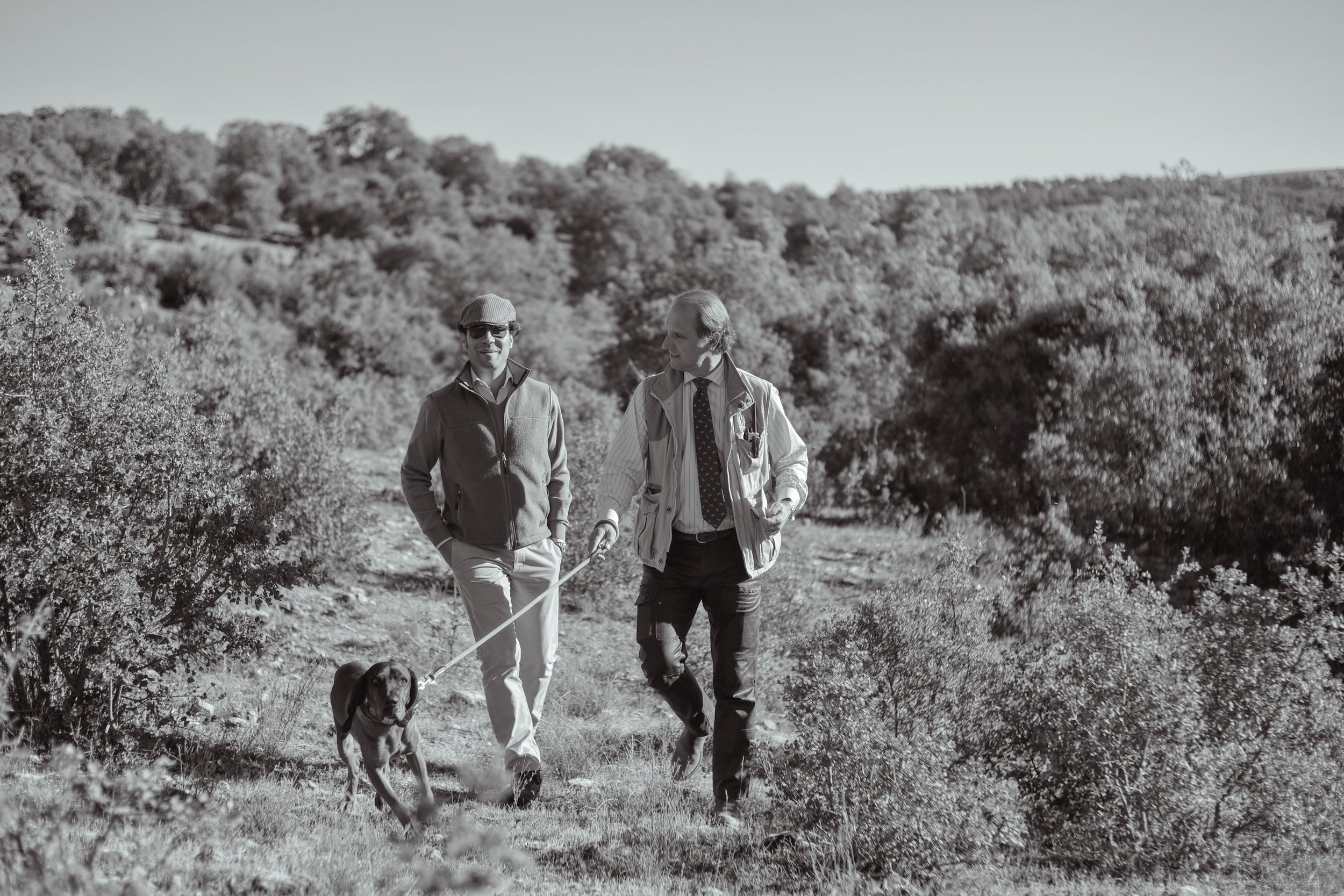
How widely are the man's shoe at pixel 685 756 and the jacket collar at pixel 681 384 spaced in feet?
5.34

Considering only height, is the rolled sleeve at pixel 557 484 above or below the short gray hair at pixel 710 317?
below

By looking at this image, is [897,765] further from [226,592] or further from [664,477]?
[226,592]

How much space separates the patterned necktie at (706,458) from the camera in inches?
170

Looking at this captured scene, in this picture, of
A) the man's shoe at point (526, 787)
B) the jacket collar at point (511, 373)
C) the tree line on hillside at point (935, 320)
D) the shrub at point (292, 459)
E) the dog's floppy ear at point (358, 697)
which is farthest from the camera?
the tree line on hillside at point (935, 320)

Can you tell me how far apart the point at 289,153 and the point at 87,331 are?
57942 mm

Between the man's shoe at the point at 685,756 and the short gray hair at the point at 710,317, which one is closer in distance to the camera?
the short gray hair at the point at 710,317

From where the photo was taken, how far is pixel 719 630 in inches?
172

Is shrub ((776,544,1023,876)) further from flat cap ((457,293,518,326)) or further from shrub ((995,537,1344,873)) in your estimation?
flat cap ((457,293,518,326))

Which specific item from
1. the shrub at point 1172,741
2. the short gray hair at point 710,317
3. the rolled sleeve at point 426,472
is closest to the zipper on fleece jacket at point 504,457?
the rolled sleeve at point 426,472

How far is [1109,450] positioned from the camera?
998cm

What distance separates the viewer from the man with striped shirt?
429 centimetres

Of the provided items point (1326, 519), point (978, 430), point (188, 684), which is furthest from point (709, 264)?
point (188, 684)

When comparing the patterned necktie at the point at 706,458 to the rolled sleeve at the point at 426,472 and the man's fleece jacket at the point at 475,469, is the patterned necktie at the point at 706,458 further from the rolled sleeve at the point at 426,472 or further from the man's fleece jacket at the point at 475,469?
the rolled sleeve at the point at 426,472

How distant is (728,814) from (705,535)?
1.17 metres
